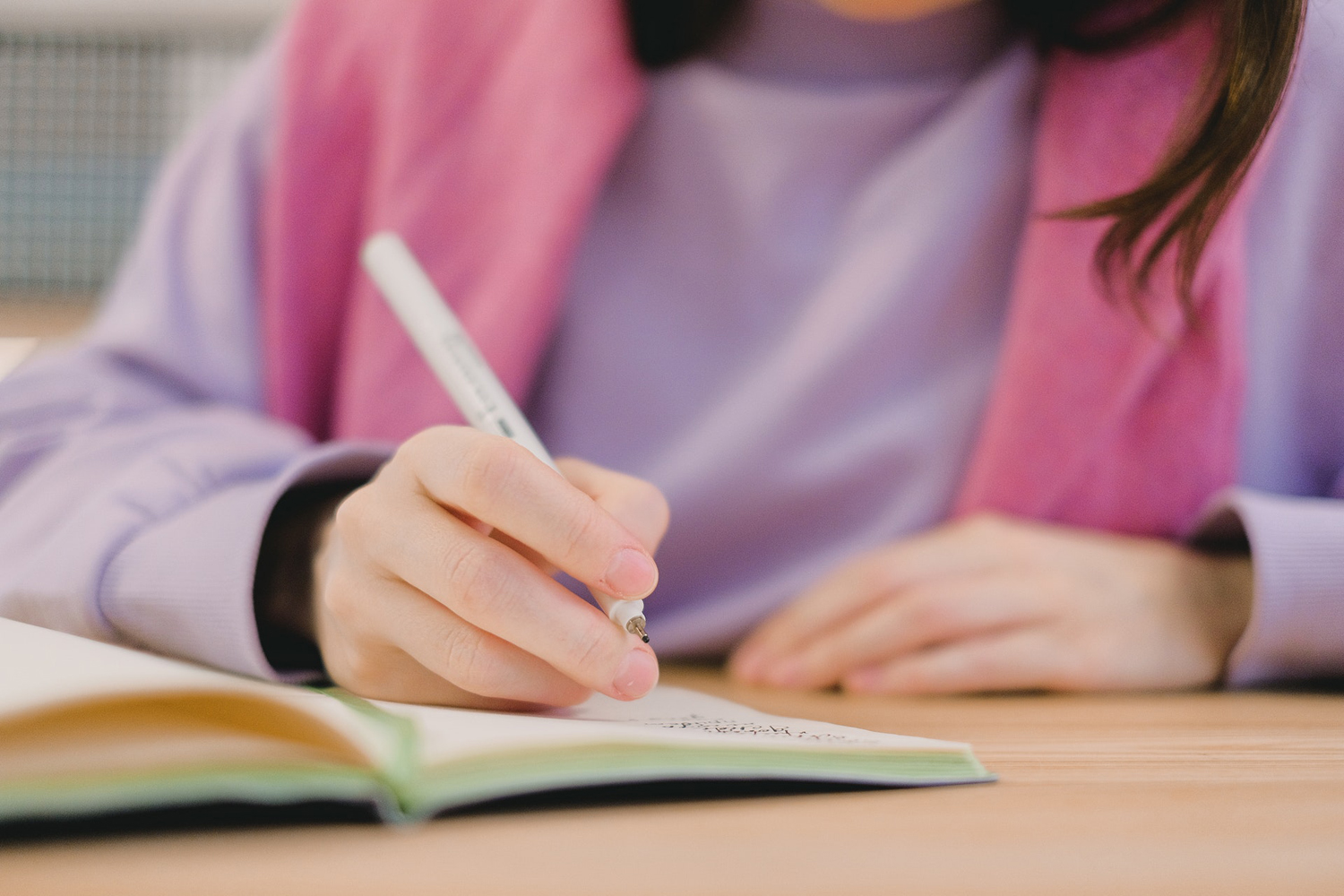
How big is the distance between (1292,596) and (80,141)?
1053 mm

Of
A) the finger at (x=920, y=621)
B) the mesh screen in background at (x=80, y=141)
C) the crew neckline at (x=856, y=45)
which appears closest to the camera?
the finger at (x=920, y=621)

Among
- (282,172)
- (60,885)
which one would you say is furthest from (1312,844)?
(282,172)

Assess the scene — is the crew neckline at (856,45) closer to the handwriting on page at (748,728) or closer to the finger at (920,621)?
→ the finger at (920,621)

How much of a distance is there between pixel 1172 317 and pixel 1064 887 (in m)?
0.34

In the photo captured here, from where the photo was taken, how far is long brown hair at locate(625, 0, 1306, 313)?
0.35 m

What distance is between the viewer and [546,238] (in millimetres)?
477

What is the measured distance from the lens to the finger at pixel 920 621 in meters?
0.37

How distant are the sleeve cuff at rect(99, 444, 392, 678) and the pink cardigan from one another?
6.4 inches

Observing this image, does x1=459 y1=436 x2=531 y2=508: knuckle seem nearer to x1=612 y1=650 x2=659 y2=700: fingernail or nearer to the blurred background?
x1=612 y1=650 x2=659 y2=700: fingernail

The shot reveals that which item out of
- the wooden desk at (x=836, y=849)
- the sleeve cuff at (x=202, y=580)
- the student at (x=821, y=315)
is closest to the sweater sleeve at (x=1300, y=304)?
the student at (x=821, y=315)

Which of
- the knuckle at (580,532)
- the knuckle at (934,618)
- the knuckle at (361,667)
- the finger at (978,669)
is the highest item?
the knuckle at (580,532)

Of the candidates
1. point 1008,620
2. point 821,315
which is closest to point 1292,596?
point 1008,620

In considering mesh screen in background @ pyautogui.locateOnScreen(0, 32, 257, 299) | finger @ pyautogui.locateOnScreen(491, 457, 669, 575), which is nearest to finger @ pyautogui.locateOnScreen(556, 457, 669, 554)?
finger @ pyautogui.locateOnScreen(491, 457, 669, 575)

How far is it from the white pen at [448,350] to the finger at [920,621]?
118 millimetres
